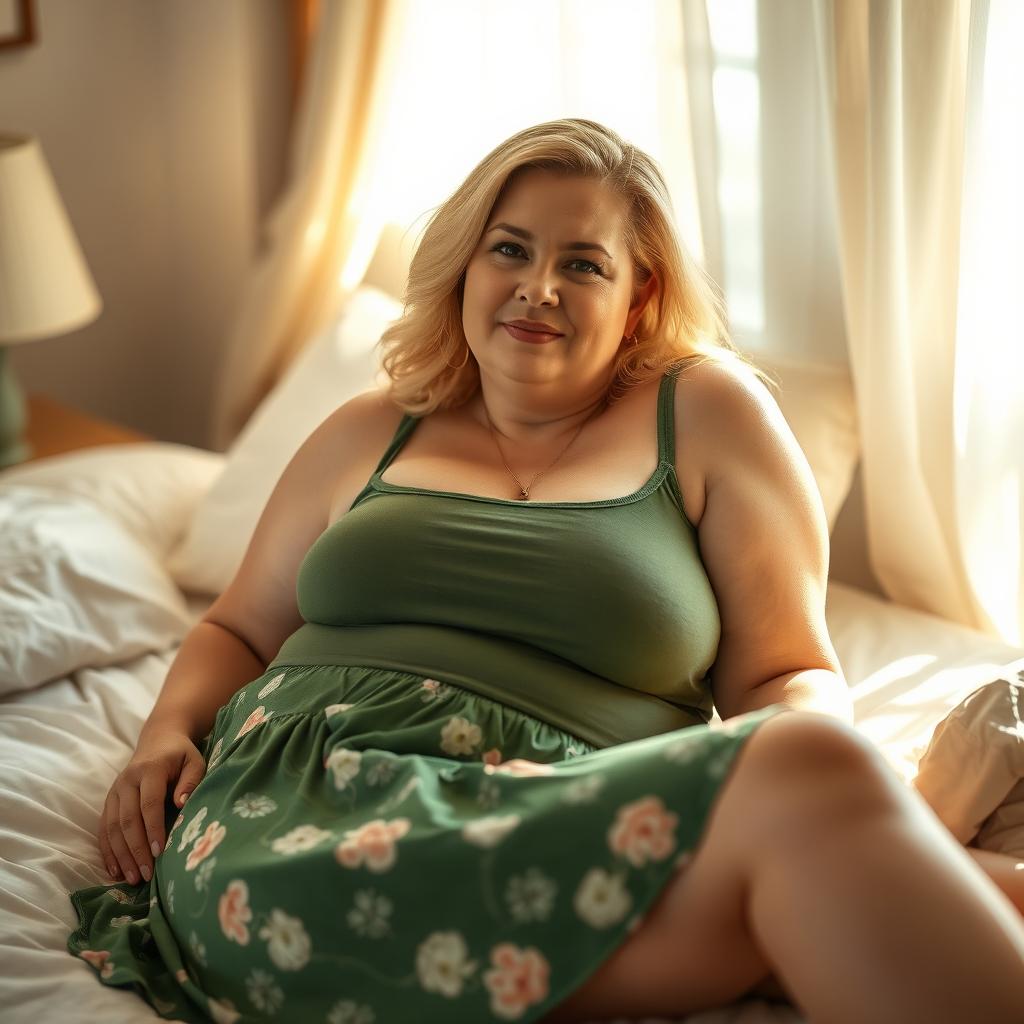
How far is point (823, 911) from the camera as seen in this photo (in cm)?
101

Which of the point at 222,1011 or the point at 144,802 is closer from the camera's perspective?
the point at 222,1011

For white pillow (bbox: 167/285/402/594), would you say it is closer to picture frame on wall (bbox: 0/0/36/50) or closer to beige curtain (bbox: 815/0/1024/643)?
beige curtain (bbox: 815/0/1024/643)

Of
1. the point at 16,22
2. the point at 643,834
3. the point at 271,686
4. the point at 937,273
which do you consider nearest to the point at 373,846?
the point at 643,834

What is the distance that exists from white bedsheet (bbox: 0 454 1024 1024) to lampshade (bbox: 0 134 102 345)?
0.70 m

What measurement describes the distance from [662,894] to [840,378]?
1026 millimetres

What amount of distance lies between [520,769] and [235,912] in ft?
0.98

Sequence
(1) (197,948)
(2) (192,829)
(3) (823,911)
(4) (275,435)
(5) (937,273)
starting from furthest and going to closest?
(4) (275,435) < (5) (937,273) < (2) (192,829) < (1) (197,948) < (3) (823,911)

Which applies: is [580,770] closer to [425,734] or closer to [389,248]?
[425,734]

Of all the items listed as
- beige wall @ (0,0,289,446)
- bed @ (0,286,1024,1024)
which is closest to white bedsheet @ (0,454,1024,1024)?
bed @ (0,286,1024,1024)

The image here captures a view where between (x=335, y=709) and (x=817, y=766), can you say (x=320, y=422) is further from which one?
(x=817, y=766)

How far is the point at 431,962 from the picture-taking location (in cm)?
111

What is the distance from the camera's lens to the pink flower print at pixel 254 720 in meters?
1.42

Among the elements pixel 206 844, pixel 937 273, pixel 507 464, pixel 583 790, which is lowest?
pixel 206 844

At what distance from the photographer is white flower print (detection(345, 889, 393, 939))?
1.13 meters
